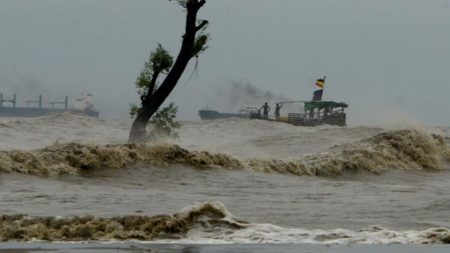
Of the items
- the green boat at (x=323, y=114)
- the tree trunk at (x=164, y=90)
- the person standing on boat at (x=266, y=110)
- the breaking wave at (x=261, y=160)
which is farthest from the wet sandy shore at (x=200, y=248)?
the person standing on boat at (x=266, y=110)

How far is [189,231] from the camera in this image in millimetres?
11664

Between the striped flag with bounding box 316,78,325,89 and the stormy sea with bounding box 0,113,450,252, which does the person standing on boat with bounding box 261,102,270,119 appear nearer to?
the striped flag with bounding box 316,78,325,89

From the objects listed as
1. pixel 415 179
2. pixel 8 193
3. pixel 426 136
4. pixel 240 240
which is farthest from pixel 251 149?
pixel 240 240

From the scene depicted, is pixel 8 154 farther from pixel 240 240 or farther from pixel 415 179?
pixel 415 179

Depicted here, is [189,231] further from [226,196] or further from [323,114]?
[323,114]

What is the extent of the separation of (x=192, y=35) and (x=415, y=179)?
264 inches

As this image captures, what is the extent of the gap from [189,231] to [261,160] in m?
13.3

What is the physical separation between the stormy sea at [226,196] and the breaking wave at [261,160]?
34mm

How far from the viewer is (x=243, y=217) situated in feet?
43.3

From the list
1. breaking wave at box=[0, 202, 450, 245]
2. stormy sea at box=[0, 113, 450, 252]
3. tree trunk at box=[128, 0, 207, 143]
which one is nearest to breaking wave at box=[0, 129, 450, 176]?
stormy sea at box=[0, 113, 450, 252]

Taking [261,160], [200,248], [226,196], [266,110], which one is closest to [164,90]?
[261,160]

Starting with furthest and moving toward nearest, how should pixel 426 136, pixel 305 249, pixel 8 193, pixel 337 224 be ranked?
pixel 426 136, pixel 8 193, pixel 337 224, pixel 305 249

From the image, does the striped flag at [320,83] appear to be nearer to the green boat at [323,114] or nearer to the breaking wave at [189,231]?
the green boat at [323,114]

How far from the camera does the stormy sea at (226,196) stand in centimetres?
1116
